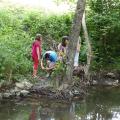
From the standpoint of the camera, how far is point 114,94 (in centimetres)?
1755

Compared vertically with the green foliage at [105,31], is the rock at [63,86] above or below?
below

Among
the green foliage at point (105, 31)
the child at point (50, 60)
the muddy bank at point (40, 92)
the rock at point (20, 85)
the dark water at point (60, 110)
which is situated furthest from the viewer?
the green foliage at point (105, 31)

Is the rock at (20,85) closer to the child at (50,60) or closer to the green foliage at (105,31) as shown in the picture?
the child at (50,60)

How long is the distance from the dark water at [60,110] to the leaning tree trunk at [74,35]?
4.13ft

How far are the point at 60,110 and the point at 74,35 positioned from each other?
2.93 m

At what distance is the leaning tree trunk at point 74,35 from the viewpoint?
51.2ft

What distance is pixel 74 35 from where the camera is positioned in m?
15.8

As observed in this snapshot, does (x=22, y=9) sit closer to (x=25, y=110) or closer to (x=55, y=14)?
(x=55, y=14)

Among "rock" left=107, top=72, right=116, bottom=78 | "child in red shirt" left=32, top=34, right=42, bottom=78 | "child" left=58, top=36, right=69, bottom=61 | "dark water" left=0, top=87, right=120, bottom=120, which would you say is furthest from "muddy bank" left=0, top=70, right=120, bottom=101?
"rock" left=107, top=72, right=116, bottom=78

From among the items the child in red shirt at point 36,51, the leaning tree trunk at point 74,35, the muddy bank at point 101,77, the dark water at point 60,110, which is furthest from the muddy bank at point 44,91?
the muddy bank at point 101,77

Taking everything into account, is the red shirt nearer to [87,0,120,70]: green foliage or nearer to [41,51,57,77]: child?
[41,51,57,77]: child

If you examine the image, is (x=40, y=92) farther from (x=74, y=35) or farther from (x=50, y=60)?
(x=74, y=35)

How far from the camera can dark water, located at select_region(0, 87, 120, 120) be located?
13852mm

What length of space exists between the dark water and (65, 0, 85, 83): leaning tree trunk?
126cm
